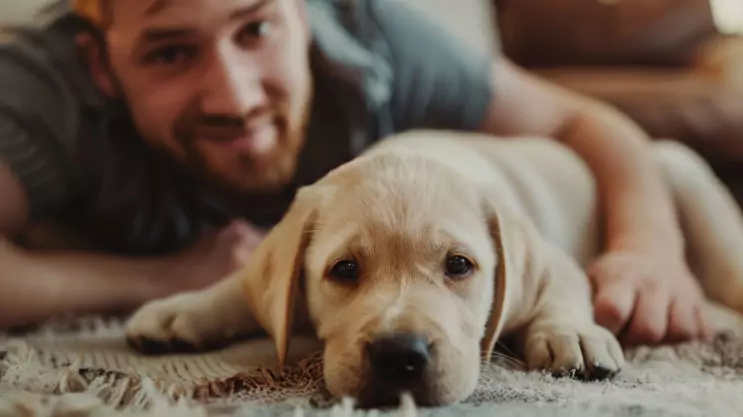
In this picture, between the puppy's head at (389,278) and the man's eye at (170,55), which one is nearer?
the puppy's head at (389,278)

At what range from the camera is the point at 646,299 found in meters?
1.37

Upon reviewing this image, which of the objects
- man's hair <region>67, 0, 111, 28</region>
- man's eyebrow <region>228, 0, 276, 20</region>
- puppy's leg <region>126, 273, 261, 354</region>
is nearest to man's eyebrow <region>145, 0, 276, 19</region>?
man's eyebrow <region>228, 0, 276, 20</region>

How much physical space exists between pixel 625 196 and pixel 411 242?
2.29ft

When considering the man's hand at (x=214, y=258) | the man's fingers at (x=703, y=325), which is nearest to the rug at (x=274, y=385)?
the man's fingers at (x=703, y=325)

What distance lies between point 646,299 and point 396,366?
1.80 ft

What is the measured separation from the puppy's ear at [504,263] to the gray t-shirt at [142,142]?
0.97 feet

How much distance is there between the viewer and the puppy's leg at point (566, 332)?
3.75 feet

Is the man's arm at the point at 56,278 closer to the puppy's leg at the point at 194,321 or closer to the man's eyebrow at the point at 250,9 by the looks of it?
the puppy's leg at the point at 194,321

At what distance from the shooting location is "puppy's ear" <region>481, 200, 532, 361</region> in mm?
1198

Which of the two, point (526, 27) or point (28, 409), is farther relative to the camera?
point (526, 27)

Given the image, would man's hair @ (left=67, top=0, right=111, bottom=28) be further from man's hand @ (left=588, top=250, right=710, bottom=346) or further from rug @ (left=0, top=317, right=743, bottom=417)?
man's hand @ (left=588, top=250, right=710, bottom=346)

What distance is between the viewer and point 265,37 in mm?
1532

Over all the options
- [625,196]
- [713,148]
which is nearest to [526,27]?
[713,148]

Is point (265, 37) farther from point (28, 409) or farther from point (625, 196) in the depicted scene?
point (28, 409)
